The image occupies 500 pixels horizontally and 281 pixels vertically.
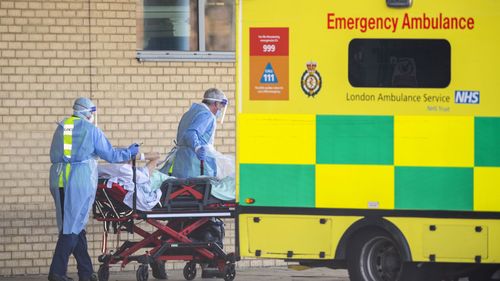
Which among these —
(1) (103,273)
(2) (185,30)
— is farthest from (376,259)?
(2) (185,30)

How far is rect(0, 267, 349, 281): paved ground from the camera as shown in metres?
14.3

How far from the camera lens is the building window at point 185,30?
49.0 feet

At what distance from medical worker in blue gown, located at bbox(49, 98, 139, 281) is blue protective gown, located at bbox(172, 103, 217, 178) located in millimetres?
831

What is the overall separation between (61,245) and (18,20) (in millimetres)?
2729

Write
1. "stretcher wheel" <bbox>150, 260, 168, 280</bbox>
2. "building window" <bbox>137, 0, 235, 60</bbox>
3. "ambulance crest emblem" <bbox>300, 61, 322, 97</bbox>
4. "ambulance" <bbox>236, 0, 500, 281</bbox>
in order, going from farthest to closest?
"building window" <bbox>137, 0, 235, 60</bbox>
"stretcher wheel" <bbox>150, 260, 168, 280</bbox>
"ambulance crest emblem" <bbox>300, 61, 322, 97</bbox>
"ambulance" <bbox>236, 0, 500, 281</bbox>

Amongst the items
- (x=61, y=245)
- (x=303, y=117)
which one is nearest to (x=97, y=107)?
(x=61, y=245)

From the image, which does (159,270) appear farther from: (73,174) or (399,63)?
(399,63)

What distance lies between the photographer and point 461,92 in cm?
1141

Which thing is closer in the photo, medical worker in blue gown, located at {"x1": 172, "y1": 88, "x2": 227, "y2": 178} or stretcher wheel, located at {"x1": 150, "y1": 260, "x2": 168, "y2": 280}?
medical worker in blue gown, located at {"x1": 172, "y1": 88, "x2": 227, "y2": 178}

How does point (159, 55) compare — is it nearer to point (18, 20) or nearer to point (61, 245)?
point (18, 20)

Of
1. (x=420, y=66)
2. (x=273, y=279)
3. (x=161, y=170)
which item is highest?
(x=420, y=66)

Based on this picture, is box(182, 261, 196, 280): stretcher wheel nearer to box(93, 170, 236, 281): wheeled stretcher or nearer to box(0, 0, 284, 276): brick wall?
box(93, 170, 236, 281): wheeled stretcher

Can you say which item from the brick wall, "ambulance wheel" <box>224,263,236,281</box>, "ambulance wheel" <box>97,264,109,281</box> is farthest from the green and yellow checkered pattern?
the brick wall

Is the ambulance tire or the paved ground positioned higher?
the ambulance tire
